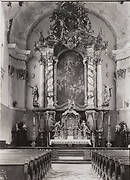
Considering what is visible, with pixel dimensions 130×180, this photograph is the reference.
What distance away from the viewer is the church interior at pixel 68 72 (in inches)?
829

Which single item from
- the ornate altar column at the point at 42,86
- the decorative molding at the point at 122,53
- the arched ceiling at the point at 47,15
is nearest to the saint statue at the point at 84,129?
the ornate altar column at the point at 42,86

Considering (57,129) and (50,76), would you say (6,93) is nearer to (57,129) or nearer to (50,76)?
(50,76)

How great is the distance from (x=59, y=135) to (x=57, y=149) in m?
2.43

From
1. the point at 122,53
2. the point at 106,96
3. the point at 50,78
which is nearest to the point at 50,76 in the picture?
the point at 50,78

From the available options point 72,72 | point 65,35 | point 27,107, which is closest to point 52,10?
point 65,35

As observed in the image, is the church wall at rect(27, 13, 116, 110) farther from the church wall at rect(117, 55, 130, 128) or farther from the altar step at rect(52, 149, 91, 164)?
the altar step at rect(52, 149, 91, 164)

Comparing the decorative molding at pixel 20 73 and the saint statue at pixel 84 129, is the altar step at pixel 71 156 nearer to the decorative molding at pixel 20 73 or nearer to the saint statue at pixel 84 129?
the saint statue at pixel 84 129

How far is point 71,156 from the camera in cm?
1742

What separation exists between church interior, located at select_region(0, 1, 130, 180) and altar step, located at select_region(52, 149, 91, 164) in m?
2.71

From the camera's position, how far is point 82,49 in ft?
72.7

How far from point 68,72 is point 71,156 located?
6269 millimetres

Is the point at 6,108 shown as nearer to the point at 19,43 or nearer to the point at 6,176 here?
the point at 19,43

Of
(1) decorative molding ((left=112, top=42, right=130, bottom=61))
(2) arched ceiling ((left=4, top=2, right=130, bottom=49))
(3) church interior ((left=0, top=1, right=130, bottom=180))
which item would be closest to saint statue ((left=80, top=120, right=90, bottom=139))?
(3) church interior ((left=0, top=1, right=130, bottom=180))

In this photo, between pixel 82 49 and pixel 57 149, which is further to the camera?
pixel 82 49
